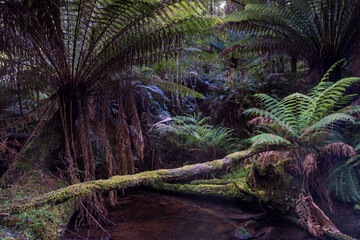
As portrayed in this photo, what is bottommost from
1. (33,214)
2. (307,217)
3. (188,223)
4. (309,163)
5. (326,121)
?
(188,223)

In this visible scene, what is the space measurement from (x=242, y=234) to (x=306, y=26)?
13.1 feet

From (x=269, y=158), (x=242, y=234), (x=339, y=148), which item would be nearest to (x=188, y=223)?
(x=242, y=234)

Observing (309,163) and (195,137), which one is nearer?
(309,163)

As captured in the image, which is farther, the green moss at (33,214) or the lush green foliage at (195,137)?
the lush green foliage at (195,137)

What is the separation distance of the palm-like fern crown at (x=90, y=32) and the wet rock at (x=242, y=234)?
7.28 feet

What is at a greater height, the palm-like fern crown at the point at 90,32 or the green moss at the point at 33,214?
the palm-like fern crown at the point at 90,32

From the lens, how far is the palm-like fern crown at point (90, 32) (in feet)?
7.56

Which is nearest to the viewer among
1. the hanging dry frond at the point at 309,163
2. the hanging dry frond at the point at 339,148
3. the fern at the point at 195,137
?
the hanging dry frond at the point at 339,148

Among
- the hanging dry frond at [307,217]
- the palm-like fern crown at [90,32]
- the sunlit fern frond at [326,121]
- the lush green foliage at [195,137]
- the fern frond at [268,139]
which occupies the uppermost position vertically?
the palm-like fern crown at [90,32]

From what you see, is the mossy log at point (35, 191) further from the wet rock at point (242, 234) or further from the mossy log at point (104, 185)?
the wet rock at point (242, 234)

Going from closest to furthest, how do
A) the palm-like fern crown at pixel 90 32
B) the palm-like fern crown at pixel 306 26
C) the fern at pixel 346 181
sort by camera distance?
the palm-like fern crown at pixel 90 32 < the fern at pixel 346 181 < the palm-like fern crown at pixel 306 26

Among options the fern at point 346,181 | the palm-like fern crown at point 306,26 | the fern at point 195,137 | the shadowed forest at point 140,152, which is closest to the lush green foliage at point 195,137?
the fern at point 195,137

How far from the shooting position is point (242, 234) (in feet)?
7.35

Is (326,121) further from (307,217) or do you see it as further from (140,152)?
(140,152)
